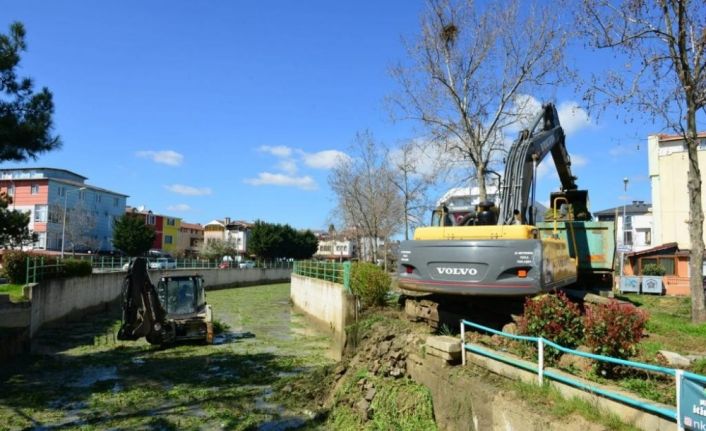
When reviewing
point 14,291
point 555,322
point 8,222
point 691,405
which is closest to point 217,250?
point 8,222

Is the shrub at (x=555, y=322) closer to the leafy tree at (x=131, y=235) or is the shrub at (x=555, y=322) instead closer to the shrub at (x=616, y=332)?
the shrub at (x=616, y=332)

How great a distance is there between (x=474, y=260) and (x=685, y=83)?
8.03 m

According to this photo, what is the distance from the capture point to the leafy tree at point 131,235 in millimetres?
58875

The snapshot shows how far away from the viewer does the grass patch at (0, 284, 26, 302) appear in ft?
57.0

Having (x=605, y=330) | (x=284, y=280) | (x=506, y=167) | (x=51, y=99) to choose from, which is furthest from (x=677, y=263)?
(x=284, y=280)

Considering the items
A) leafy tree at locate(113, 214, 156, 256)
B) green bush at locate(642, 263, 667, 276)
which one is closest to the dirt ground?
green bush at locate(642, 263, 667, 276)

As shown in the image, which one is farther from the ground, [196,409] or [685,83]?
[685,83]

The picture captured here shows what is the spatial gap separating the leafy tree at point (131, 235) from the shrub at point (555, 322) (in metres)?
59.2

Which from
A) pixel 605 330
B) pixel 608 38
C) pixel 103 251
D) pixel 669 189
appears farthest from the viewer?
pixel 103 251

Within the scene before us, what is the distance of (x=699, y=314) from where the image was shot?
11.3m

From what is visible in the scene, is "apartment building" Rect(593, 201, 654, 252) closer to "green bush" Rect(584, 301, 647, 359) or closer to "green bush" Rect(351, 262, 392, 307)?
"green bush" Rect(351, 262, 392, 307)

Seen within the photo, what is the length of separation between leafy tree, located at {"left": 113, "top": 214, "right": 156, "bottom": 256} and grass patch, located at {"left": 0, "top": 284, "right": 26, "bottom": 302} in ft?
134

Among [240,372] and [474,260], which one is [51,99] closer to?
[240,372]

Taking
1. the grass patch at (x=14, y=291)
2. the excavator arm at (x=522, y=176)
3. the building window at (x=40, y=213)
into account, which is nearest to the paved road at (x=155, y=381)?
the grass patch at (x=14, y=291)
